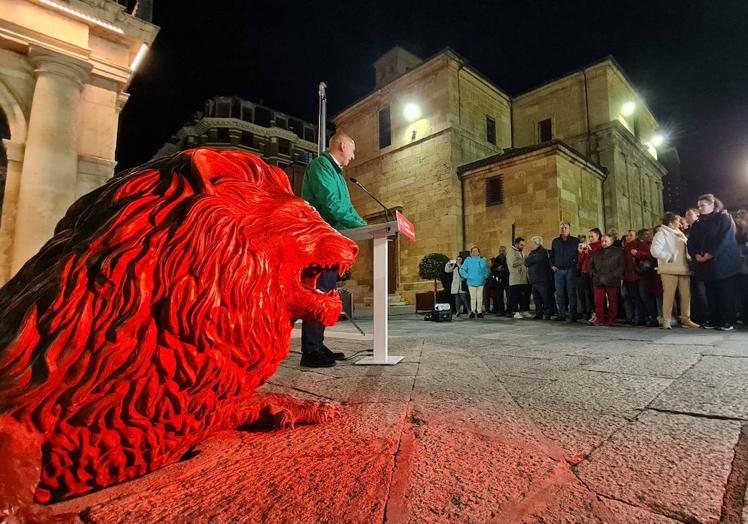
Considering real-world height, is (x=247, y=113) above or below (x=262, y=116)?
below

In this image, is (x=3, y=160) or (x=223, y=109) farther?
(x=223, y=109)

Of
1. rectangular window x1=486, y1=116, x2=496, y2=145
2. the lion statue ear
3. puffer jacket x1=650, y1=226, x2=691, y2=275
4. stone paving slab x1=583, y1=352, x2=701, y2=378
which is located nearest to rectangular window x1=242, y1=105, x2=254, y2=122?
rectangular window x1=486, y1=116, x2=496, y2=145

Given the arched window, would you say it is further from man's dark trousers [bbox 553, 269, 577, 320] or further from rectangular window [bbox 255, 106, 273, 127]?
rectangular window [bbox 255, 106, 273, 127]

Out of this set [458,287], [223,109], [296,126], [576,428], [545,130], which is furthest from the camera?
[296,126]

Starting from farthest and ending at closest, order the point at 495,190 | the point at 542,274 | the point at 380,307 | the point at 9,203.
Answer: the point at 495,190
the point at 542,274
the point at 9,203
the point at 380,307

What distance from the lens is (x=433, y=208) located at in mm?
16516

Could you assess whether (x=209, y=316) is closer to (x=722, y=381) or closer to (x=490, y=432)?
(x=490, y=432)

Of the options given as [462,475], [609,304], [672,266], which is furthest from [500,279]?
[462,475]

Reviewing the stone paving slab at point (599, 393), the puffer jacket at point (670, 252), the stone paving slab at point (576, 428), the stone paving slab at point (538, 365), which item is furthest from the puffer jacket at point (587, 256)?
the stone paving slab at point (576, 428)

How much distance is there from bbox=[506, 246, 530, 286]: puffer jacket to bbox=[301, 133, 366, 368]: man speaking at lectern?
24.1ft

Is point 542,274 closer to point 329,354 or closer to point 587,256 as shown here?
point 587,256

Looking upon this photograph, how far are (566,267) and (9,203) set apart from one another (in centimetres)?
1041

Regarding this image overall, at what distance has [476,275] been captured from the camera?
31.1ft

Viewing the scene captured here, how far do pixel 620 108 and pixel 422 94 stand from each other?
36.0 feet
